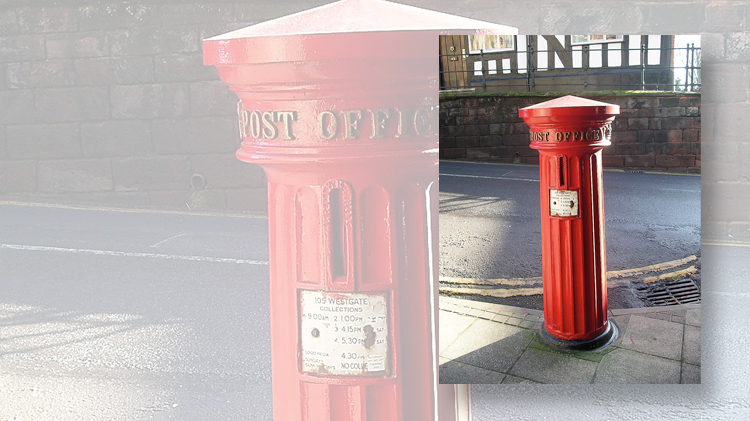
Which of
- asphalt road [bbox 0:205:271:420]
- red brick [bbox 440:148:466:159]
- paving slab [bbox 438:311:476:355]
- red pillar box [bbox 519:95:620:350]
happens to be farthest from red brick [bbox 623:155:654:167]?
asphalt road [bbox 0:205:271:420]

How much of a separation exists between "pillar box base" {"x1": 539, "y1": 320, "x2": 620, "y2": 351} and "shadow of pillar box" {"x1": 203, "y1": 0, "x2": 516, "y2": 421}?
1403mm

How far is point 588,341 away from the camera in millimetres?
3062

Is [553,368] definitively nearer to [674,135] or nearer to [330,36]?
[674,135]

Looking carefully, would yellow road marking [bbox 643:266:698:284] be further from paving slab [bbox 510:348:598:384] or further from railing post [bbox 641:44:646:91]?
railing post [bbox 641:44:646:91]

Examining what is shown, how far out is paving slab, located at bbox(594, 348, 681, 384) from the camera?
288 cm

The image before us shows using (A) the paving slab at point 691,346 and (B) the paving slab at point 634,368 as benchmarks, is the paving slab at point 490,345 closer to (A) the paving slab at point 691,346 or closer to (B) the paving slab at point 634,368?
(B) the paving slab at point 634,368

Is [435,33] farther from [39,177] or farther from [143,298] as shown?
[39,177]

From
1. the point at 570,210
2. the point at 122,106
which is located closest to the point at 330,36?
the point at 570,210

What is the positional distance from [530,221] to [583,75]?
0.67 m

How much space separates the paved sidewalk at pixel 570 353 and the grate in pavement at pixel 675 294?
3cm

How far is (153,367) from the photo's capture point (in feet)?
13.2

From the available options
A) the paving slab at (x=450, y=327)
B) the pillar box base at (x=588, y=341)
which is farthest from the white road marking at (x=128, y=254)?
the paving slab at (x=450, y=327)

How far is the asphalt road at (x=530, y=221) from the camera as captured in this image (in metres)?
2.68

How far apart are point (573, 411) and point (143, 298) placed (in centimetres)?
299
